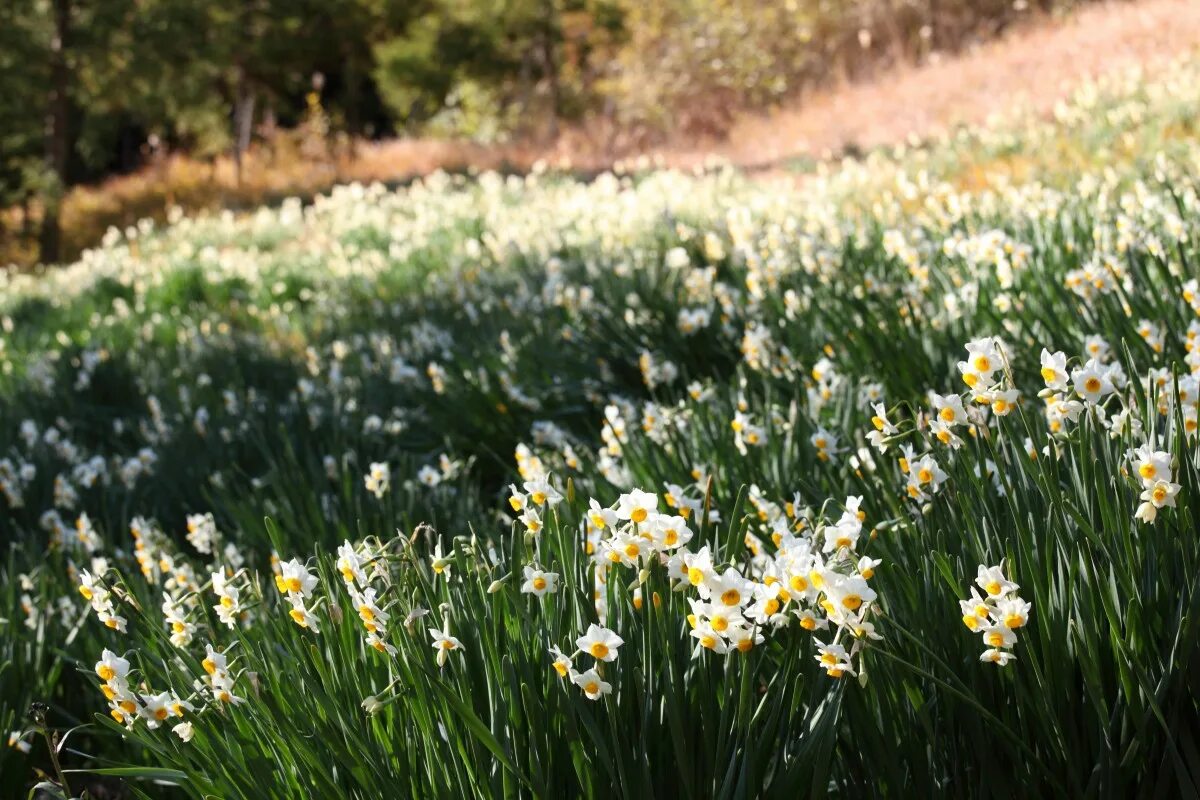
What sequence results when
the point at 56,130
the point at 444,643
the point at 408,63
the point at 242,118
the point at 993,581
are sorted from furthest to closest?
the point at 408,63 < the point at 242,118 < the point at 56,130 < the point at 444,643 < the point at 993,581

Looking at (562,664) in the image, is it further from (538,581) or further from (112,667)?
(112,667)

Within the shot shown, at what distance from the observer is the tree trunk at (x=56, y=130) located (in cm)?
1552

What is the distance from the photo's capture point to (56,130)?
53.4 feet

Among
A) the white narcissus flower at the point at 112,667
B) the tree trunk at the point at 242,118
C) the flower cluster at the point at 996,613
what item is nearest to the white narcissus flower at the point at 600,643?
the flower cluster at the point at 996,613

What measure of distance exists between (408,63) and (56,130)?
689 cm

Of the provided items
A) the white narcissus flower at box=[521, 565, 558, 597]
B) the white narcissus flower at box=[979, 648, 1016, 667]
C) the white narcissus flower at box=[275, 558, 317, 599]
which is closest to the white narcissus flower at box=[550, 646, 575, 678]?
the white narcissus flower at box=[521, 565, 558, 597]

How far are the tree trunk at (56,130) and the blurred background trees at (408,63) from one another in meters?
0.03

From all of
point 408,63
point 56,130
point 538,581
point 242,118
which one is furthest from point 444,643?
point 242,118

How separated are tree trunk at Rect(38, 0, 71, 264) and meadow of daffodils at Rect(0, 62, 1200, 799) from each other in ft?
38.9

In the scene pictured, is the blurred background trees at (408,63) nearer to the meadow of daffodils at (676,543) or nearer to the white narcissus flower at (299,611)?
the meadow of daffodils at (676,543)

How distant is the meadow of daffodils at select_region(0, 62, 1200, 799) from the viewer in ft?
4.47

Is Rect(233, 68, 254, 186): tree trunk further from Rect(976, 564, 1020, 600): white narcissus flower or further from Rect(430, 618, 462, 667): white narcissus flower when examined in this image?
Rect(976, 564, 1020, 600): white narcissus flower

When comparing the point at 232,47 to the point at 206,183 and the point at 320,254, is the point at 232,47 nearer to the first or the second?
the point at 206,183

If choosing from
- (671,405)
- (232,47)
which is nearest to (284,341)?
(671,405)
